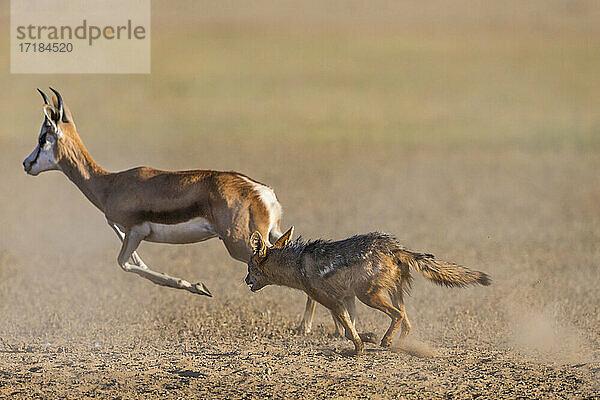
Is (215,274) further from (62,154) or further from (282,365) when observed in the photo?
(282,365)

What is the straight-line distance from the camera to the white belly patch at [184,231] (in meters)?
13.1

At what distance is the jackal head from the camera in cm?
1202

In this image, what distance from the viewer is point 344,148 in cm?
4444

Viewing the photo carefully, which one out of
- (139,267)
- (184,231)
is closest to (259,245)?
(184,231)

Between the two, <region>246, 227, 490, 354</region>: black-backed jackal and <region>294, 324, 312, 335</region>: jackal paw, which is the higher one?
<region>246, 227, 490, 354</region>: black-backed jackal

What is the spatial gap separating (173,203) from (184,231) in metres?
0.36

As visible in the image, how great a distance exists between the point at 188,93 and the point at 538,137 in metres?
18.5

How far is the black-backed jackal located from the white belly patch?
157 centimetres

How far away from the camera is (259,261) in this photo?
12.1 metres

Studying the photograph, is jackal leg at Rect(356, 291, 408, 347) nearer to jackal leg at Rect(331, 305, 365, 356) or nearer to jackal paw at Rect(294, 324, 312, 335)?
jackal leg at Rect(331, 305, 365, 356)

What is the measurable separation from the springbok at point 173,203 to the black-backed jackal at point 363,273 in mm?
1246

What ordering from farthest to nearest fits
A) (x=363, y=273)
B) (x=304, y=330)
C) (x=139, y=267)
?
(x=139, y=267) → (x=304, y=330) → (x=363, y=273)

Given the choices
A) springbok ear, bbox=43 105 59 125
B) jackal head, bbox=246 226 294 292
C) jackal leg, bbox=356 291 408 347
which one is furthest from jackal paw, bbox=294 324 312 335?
springbok ear, bbox=43 105 59 125

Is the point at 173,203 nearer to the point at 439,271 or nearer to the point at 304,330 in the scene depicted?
the point at 304,330
